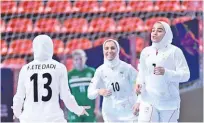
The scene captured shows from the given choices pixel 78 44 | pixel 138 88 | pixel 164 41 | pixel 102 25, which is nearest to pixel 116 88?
pixel 138 88

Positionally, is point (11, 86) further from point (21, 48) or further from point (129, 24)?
point (129, 24)

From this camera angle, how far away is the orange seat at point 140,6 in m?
12.2

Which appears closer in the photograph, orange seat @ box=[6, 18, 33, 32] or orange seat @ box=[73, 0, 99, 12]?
orange seat @ box=[6, 18, 33, 32]

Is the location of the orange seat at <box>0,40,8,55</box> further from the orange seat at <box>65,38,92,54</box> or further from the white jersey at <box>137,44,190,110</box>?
the white jersey at <box>137,44,190,110</box>

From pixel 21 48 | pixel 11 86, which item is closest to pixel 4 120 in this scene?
pixel 11 86

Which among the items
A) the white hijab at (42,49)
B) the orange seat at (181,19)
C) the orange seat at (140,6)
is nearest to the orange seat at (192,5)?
the orange seat at (181,19)

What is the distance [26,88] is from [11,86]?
4.52 meters

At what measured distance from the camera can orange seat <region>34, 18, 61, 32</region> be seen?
39.9 ft

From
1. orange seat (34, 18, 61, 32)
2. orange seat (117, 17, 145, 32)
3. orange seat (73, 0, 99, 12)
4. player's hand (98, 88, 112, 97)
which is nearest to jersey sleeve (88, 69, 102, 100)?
player's hand (98, 88, 112, 97)

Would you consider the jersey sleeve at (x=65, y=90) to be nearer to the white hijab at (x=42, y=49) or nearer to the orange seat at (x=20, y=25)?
the white hijab at (x=42, y=49)

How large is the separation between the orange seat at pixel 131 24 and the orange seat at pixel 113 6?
0.28 metres

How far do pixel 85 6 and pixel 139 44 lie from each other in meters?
2.14

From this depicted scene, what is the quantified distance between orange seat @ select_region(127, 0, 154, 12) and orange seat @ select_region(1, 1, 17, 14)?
Answer: 2.29 m

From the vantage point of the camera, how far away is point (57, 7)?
12.4 meters
